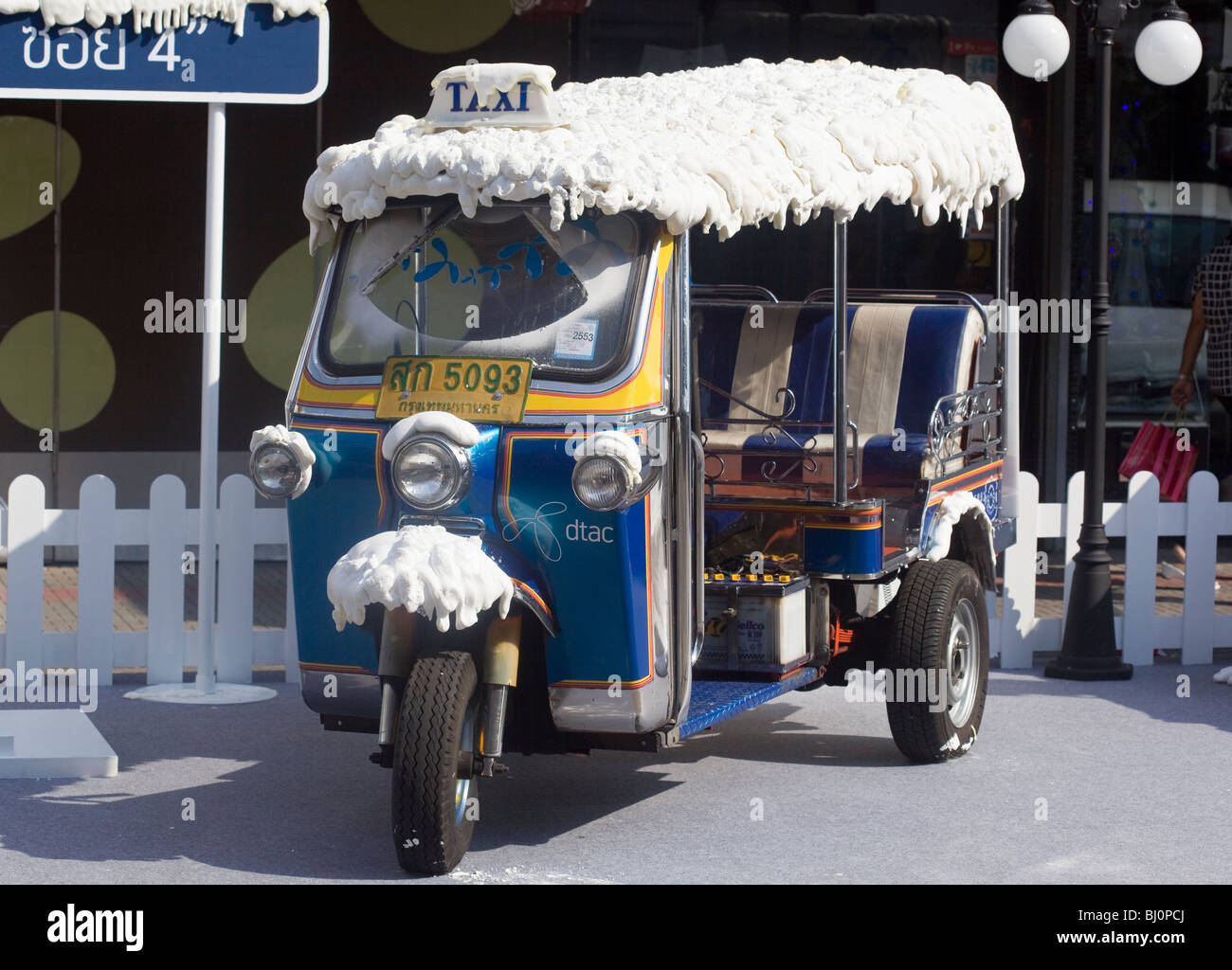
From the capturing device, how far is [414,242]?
20.0 feet

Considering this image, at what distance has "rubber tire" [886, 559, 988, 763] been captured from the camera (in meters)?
7.02

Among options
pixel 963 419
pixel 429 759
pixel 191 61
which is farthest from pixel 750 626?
pixel 191 61

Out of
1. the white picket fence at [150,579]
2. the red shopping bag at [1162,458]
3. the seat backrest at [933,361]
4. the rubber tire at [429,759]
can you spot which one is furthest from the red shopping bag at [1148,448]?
the rubber tire at [429,759]

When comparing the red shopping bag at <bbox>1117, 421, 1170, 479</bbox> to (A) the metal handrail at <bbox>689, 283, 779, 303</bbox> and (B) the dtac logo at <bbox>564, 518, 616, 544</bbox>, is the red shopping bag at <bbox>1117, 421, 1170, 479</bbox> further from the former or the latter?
(B) the dtac logo at <bbox>564, 518, 616, 544</bbox>

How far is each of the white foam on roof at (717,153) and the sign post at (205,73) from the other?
145cm

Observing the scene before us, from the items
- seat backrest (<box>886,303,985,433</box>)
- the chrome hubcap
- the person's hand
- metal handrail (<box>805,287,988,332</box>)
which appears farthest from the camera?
the person's hand

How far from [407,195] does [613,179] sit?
741mm

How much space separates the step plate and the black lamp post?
8.56 feet

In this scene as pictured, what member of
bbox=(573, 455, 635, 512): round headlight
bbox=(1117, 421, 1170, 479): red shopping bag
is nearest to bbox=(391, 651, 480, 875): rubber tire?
bbox=(573, 455, 635, 512): round headlight

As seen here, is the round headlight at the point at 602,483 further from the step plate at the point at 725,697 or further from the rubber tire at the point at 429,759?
the step plate at the point at 725,697

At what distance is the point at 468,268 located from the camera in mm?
6055

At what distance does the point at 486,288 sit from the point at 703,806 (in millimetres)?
2027
